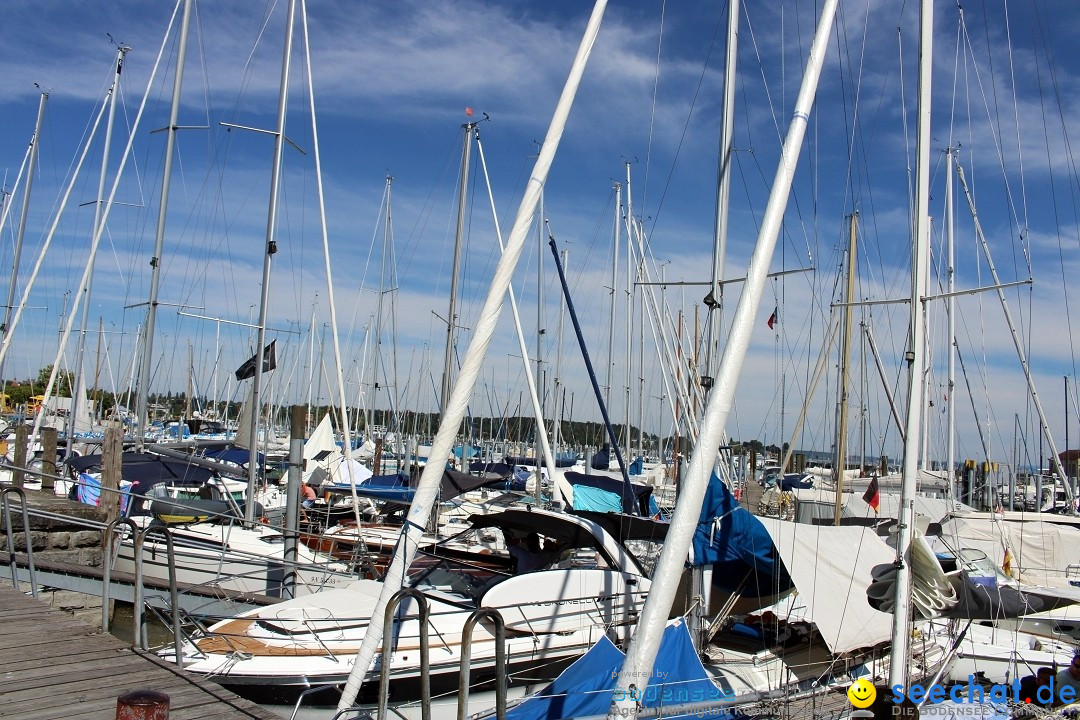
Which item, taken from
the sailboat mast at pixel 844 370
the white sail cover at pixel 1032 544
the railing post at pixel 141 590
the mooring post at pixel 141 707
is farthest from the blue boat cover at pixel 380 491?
the mooring post at pixel 141 707

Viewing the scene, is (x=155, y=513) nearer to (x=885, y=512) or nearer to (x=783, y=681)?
(x=783, y=681)

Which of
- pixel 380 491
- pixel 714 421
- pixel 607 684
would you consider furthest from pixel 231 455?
pixel 714 421

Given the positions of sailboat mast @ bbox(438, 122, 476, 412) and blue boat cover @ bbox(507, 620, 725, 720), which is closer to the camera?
blue boat cover @ bbox(507, 620, 725, 720)

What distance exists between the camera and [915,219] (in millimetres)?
8656

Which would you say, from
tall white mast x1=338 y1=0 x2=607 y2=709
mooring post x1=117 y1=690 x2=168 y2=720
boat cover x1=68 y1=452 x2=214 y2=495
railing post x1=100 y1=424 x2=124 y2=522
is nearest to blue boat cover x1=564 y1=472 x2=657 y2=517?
tall white mast x1=338 y1=0 x2=607 y2=709

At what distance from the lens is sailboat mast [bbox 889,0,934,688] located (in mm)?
7791

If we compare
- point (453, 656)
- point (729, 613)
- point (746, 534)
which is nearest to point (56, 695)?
point (453, 656)

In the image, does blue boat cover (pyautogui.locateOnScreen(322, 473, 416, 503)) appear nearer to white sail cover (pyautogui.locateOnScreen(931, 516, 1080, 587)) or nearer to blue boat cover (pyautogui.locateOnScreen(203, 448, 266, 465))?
blue boat cover (pyautogui.locateOnScreen(203, 448, 266, 465))

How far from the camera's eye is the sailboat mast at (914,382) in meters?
7.79

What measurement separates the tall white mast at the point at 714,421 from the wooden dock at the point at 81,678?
108 inches

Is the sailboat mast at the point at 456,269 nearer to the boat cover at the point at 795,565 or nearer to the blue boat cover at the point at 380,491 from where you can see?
the blue boat cover at the point at 380,491

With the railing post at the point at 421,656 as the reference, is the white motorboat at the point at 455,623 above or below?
below

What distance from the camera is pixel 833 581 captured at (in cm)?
1062

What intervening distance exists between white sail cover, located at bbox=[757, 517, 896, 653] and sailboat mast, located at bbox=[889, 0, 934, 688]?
2.02m
